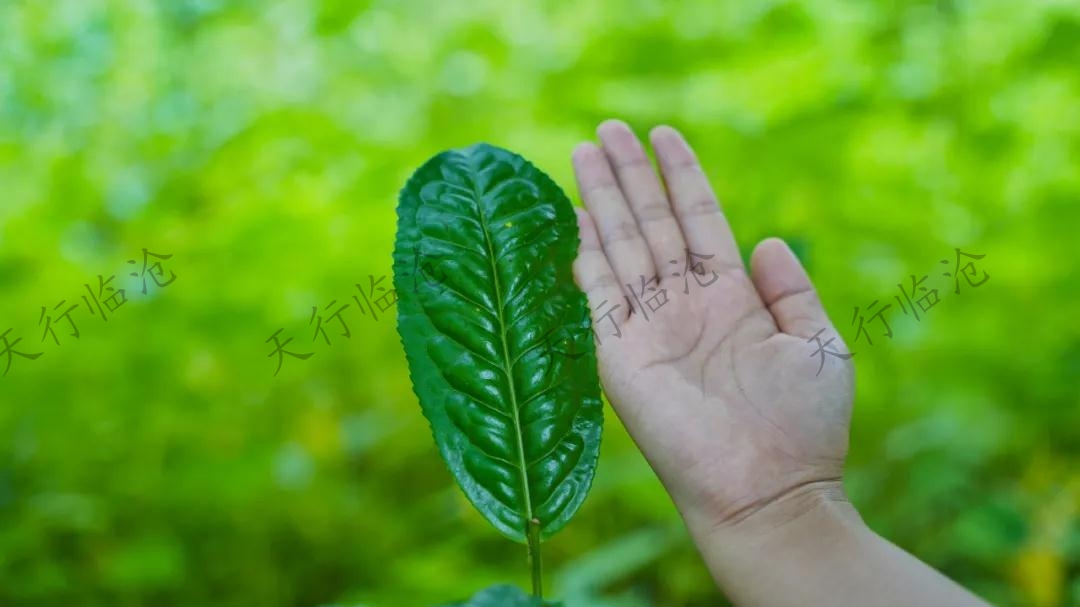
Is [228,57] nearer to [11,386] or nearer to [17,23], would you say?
[17,23]

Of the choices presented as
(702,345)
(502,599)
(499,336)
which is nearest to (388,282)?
(702,345)

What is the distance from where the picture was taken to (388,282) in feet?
5.06

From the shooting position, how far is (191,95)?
1836 millimetres

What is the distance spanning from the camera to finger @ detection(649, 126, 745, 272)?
0.94m

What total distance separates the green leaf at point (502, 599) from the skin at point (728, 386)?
31 centimetres

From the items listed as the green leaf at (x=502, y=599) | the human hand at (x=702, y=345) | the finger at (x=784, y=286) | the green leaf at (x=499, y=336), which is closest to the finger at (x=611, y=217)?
the human hand at (x=702, y=345)

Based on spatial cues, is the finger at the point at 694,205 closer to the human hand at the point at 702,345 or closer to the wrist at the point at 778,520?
the human hand at the point at 702,345

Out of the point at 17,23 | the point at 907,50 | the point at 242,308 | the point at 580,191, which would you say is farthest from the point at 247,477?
the point at 907,50

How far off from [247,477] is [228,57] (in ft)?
3.38

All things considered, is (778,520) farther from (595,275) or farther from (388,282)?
(388,282)

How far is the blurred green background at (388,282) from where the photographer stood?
127 centimetres

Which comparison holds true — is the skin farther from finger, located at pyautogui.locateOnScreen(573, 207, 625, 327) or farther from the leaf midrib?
the leaf midrib

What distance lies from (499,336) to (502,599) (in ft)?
0.73

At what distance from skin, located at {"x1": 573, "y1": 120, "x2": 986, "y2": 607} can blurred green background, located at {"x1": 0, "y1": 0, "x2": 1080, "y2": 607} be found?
353 mm
